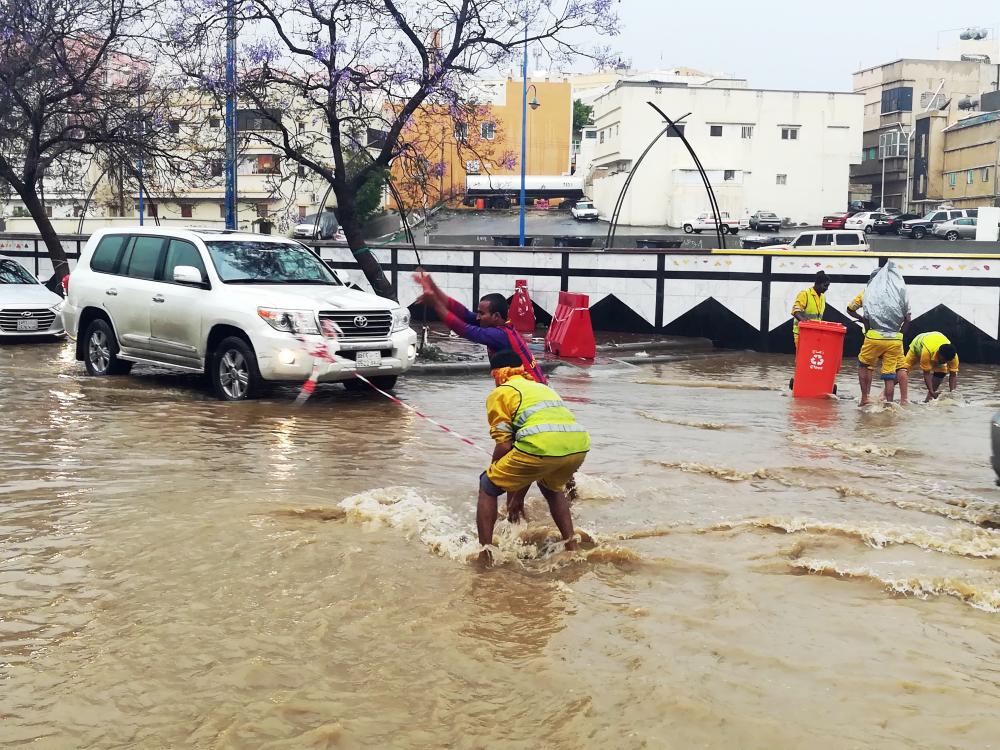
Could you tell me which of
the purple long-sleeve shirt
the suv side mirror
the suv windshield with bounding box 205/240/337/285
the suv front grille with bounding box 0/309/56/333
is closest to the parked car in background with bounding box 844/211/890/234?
the suv front grille with bounding box 0/309/56/333

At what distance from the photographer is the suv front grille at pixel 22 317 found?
17406mm

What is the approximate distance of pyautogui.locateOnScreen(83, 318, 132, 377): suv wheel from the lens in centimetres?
1304

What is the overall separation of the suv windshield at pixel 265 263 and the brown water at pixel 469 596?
2297 millimetres

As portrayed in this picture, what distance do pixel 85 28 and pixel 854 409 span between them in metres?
15.6

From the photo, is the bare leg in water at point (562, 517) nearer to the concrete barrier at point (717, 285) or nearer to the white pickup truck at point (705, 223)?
the concrete barrier at point (717, 285)

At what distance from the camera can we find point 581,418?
11.3 meters

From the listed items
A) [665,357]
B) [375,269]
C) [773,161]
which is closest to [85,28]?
[375,269]

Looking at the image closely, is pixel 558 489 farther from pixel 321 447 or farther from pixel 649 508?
pixel 321 447

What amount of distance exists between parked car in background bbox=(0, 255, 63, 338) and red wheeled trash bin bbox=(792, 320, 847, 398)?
11.0 metres

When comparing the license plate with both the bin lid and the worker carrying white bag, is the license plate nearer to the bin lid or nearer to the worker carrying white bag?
the bin lid

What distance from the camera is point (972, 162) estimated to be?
6550cm

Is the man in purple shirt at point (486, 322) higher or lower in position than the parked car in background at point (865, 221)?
lower

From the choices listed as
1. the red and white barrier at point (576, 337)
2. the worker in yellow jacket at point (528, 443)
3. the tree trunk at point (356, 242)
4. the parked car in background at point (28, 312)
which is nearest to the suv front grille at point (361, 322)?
the tree trunk at point (356, 242)

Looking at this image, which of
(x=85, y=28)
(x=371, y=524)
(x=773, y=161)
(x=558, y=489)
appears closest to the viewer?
(x=558, y=489)
